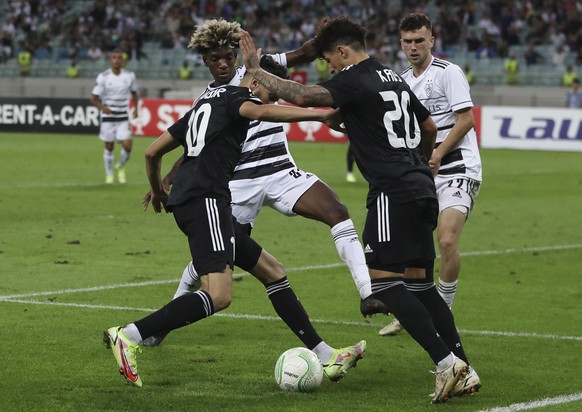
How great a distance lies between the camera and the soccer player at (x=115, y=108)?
824 inches

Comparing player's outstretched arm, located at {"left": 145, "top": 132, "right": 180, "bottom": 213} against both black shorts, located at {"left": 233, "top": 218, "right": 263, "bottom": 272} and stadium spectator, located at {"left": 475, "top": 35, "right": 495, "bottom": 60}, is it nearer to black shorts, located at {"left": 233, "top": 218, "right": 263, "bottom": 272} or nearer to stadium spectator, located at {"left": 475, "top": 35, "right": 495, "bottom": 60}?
black shorts, located at {"left": 233, "top": 218, "right": 263, "bottom": 272}

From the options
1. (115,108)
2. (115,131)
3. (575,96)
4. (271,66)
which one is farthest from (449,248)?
(575,96)

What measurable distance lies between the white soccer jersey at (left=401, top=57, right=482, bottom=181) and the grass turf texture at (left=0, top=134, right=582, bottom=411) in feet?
4.00

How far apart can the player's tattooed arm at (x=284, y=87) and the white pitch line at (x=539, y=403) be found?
1.87 m

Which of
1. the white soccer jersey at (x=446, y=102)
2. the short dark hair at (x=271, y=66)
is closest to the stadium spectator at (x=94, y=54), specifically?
the white soccer jersey at (x=446, y=102)

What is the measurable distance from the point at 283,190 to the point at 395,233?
184 centimetres

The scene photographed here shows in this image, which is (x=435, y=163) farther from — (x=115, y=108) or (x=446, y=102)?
(x=115, y=108)

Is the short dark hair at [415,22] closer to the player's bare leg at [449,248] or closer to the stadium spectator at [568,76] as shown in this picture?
the player's bare leg at [449,248]

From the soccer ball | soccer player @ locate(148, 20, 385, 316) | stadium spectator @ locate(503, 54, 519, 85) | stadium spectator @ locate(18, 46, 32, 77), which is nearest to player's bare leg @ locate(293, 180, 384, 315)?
soccer player @ locate(148, 20, 385, 316)

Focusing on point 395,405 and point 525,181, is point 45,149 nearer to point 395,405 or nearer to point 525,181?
point 525,181

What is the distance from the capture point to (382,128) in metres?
6.47

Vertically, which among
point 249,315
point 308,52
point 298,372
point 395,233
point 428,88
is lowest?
point 249,315

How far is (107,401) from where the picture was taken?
622 cm

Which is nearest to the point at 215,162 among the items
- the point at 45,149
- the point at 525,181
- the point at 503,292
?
the point at 503,292
